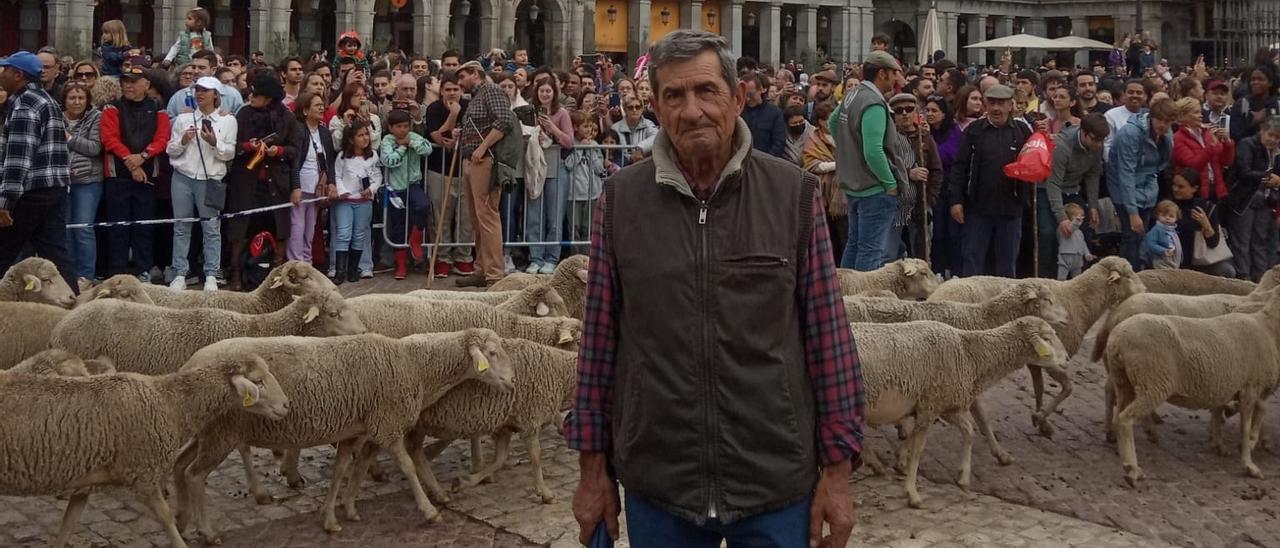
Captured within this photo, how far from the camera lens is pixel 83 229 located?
1269 cm

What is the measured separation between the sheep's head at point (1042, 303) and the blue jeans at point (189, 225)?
7642mm

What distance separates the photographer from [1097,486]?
7816 millimetres

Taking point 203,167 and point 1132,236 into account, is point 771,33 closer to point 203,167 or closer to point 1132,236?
point 1132,236

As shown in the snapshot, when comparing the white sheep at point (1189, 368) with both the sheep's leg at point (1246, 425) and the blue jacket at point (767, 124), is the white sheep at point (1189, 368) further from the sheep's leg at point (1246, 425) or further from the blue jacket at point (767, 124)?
the blue jacket at point (767, 124)

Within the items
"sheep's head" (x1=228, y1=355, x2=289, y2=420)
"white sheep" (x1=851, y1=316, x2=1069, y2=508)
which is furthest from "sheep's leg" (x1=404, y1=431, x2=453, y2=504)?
"white sheep" (x1=851, y1=316, x2=1069, y2=508)

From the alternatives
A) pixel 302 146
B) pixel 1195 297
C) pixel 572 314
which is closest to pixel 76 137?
pixel 302 146

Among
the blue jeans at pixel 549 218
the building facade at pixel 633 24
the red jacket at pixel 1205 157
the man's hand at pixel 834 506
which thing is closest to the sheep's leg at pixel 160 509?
the man's hand at pixel 834 506

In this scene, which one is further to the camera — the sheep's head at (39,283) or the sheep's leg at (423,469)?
the sheep's head at (39,283)

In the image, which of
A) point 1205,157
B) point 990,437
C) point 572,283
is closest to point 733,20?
point 1205,157

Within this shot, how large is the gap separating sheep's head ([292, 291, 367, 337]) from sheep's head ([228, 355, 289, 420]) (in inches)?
53.0

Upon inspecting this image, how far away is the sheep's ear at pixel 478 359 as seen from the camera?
6961 mm

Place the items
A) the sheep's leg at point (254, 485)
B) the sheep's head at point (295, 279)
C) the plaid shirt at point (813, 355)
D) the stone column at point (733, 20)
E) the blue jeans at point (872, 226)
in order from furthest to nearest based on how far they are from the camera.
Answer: the stone column at point (733, 20) < the blue jeans at point (872, 226) < the sheep's head at point (295, 279) < the sheep's leg at point (254, 485) < the plaid shirt at point (813, 355)

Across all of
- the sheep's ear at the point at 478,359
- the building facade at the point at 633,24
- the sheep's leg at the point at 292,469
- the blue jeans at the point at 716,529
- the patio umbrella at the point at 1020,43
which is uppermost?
the building facade at the point at 633,24

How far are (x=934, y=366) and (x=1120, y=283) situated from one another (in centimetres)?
264
